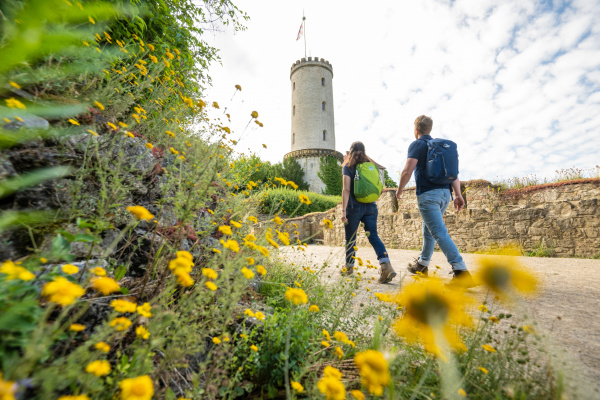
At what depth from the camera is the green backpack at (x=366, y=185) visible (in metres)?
3.32

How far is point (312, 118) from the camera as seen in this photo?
25219mm

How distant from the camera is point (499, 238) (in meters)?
5.86

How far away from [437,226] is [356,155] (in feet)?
4.37

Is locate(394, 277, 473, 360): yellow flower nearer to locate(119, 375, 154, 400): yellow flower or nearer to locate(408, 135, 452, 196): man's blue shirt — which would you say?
locate(119, 375, 154, 400): yellow flower

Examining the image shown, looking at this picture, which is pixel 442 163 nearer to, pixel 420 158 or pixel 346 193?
pixel 420 158

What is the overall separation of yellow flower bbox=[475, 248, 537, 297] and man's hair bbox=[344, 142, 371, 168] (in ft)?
8.64

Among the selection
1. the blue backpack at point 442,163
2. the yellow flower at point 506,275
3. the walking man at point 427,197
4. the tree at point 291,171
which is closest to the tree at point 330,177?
the tree at point 291,171

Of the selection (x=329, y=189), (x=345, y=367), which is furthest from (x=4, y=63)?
(x=329, y=189)

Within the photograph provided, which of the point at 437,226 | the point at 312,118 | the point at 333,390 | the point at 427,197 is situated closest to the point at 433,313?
the point at 333,390

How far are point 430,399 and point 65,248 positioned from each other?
4.86 ft

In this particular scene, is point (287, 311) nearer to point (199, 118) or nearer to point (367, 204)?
point (367, 204)

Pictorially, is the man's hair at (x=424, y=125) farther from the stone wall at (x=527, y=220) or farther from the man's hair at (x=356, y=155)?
the stone wall at (x=527, y=220)

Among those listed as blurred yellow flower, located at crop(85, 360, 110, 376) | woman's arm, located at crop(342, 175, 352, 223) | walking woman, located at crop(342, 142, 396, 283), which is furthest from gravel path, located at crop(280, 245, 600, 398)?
blurred yellow flower, located at crop(85, 360, 110, 376)

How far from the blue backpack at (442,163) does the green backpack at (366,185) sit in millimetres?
581
